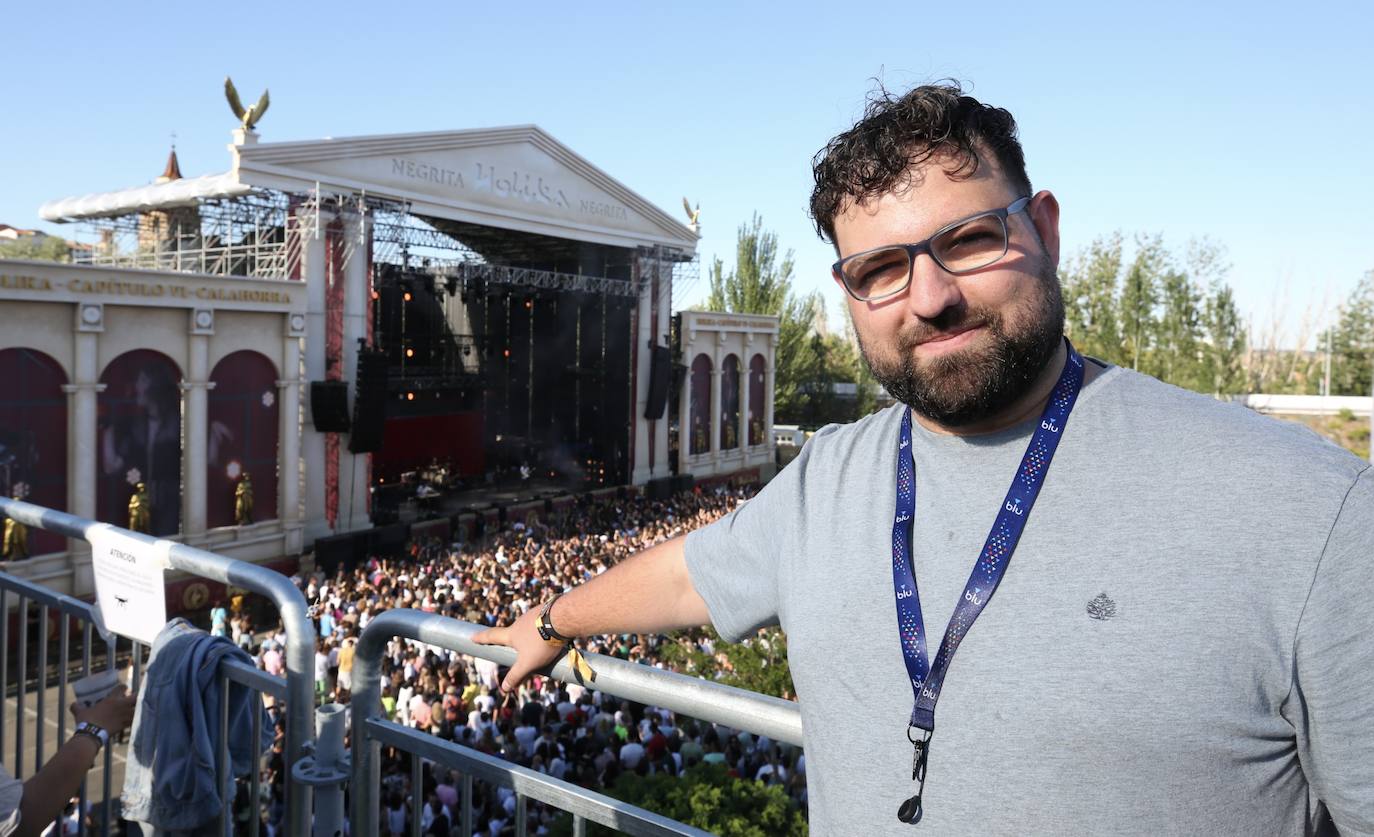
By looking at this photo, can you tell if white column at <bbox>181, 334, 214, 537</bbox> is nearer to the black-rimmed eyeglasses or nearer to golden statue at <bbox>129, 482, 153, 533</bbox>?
golden statue at <bbox>129, 482, 153, 533</bbox>

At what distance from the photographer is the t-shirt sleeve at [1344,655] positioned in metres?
1.03

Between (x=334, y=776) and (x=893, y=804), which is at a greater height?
(x=893, y=804)

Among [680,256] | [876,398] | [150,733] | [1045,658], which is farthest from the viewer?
[876,398]

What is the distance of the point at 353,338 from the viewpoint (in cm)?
2078

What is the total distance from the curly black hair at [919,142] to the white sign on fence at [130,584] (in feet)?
7.10

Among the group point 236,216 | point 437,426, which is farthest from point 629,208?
point 236,216

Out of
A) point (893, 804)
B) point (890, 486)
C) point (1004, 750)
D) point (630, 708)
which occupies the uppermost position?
point (890, 486)

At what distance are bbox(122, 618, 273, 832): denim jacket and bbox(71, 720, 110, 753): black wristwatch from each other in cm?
12

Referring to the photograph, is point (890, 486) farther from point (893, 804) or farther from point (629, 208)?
point (629, 208)

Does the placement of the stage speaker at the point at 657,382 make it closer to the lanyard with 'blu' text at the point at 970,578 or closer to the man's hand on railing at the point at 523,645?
the man's hand on railing at the point at 523,645

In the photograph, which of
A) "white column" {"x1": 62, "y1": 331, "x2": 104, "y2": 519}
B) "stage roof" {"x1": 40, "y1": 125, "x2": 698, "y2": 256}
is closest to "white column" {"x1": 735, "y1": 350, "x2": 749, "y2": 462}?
"stage roof" {"x1": 40, "y1": 125, "x2": 698, "y2": 256}

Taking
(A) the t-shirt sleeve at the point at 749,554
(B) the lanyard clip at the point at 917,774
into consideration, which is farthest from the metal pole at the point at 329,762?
(B) the lanyard clip at the point at 917,774

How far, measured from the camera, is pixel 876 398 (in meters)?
45.9

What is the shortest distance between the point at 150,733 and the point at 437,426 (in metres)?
27.0
